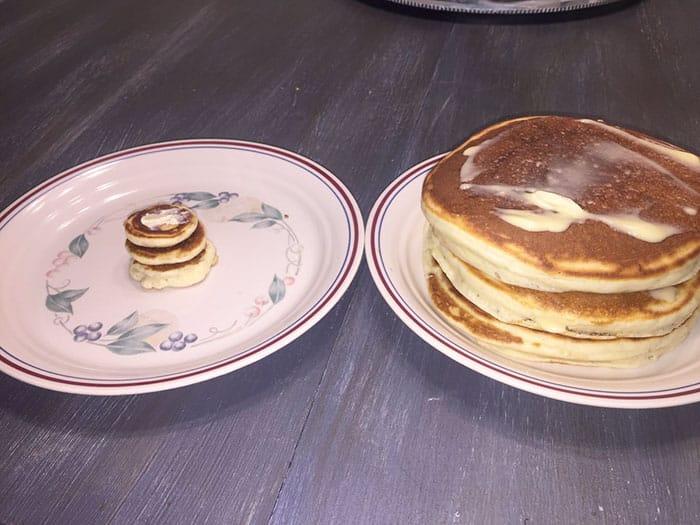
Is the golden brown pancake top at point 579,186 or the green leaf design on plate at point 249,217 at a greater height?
the golden brown pancake top at point 579,186

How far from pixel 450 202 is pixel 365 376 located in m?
0.28

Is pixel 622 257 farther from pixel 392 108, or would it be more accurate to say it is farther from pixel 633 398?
pixel 392 108

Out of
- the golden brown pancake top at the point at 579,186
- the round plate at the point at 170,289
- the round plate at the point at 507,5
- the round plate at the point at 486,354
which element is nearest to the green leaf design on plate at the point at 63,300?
the round plate at the point at 170,289

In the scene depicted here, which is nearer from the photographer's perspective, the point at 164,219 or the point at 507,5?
the point at 164,219

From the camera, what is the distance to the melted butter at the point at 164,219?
103cm

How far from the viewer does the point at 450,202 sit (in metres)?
0.86

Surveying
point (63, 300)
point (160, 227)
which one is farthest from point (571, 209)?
point (63, 300)

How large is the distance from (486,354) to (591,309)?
152 mm

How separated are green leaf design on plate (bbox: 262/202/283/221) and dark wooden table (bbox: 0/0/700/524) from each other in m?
0.17

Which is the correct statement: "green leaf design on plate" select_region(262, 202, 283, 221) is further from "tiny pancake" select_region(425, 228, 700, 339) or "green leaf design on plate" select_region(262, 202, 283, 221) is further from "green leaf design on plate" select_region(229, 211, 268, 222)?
"tiny pancake" select_region(425, 228, 700, 339)

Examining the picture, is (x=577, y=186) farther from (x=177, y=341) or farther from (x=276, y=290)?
(x=177, y=341)

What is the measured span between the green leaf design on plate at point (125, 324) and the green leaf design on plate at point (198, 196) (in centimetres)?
33

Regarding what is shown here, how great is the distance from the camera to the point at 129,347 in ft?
2.97

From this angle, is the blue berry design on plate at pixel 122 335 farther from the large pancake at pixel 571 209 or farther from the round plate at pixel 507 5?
the round plate at pixel 507 5
